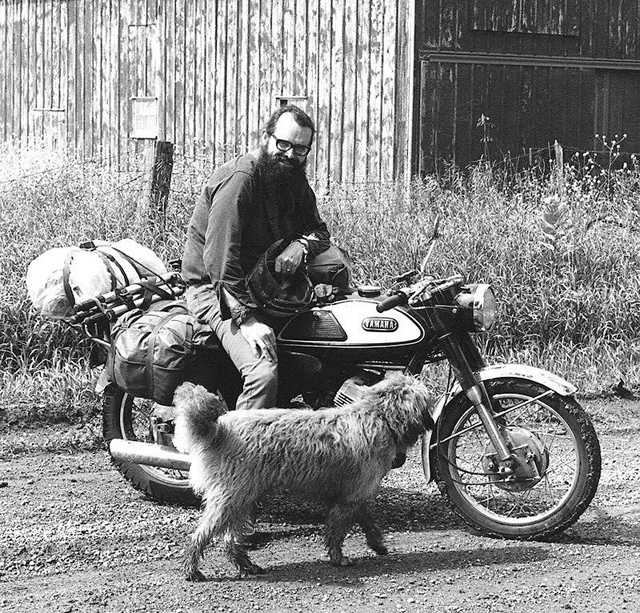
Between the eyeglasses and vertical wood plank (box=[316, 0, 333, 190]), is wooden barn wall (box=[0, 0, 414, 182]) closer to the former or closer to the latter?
vertical wood plank (box=[316, 0, 333, 190])

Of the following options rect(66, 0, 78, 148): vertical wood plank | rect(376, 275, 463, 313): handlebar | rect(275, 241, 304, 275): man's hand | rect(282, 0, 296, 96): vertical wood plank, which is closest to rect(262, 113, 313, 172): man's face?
rect(275, 241, 304, 275): man's hand

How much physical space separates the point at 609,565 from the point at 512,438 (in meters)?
0.69

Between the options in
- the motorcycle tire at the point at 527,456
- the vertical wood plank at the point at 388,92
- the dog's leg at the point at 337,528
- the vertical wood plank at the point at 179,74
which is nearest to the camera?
the dog's leg at the point at 337,528

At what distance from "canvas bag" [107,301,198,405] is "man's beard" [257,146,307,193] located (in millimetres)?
764

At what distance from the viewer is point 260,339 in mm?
5016

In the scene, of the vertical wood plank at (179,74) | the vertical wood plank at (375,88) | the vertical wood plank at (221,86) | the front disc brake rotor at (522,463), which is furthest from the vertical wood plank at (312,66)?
the front disc brake rotor at (522,463)

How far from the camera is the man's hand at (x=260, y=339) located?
5.02 meters

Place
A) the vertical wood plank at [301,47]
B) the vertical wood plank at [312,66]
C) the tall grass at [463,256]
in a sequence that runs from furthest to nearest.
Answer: the vertical wood plank at [301,47]
the vertical wood plank at [312,66]
the tall grass at [463,256]

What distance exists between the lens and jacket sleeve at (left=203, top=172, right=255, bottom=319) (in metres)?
5.04

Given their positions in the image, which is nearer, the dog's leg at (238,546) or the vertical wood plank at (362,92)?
the dog's leg at (238,546)

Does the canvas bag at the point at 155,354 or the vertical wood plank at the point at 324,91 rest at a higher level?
the vertical wood plank at the point at 324,91

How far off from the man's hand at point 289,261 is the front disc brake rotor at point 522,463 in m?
1.22

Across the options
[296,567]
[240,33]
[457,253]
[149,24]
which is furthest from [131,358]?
[149,24]

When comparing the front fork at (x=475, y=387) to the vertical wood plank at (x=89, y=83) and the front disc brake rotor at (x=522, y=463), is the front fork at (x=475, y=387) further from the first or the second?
the vertical wood plank at (x=89, y=83)
